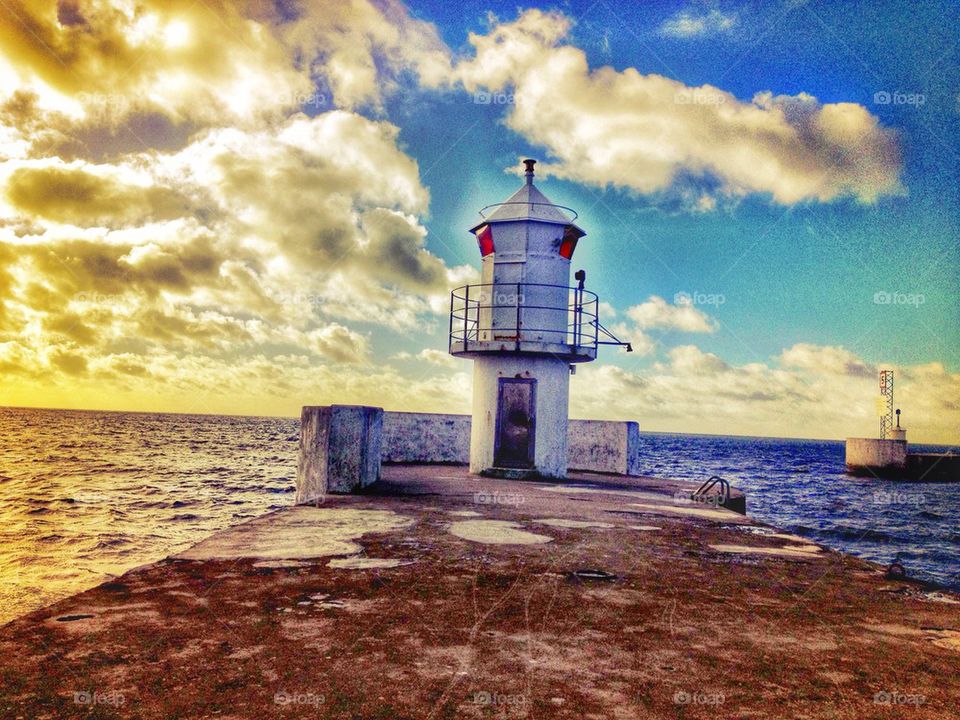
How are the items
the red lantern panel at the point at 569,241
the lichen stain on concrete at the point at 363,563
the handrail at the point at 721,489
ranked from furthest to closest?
the red lantern panel at the point at 569,241 < the handrail at the point at 721,489 < the lichen stain on concrete at the point at 363,563

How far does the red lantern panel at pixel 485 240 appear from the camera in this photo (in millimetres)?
15898

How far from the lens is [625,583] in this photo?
574cm

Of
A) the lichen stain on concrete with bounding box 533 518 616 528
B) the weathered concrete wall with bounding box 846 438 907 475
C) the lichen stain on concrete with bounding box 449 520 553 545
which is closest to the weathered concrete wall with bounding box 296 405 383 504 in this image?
the lichen stain on concrete with bounding box 449 520 553 545

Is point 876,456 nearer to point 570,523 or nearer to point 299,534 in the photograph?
point 570,523

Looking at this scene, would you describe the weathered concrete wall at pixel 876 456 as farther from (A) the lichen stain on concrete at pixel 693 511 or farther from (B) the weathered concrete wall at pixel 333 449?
(B) the weathered concrete wall at pixel 333 449

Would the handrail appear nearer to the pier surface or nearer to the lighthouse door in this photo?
the lighthouse door

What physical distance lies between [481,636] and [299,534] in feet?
13.1

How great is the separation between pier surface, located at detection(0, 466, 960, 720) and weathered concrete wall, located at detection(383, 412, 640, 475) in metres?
10.8

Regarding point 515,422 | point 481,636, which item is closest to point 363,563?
point 481,636

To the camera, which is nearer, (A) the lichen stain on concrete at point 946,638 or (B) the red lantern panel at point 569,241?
(A) the lichen stain on concrete at point 946,638

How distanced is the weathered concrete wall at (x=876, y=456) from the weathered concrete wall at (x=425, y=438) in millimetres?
44307

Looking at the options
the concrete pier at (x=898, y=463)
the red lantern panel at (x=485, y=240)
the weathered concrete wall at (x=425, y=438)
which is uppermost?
the red lantern panel at (x=485, y=240)

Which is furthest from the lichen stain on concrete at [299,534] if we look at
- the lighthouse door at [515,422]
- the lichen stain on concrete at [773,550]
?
the lighthouse door at [515,422]

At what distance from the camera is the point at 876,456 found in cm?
5016
